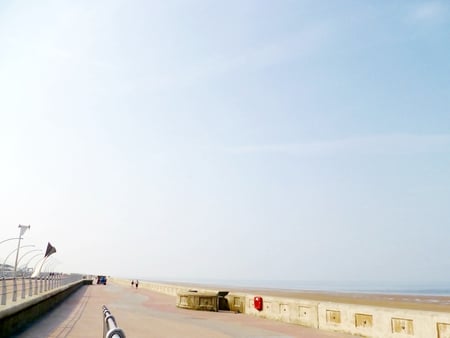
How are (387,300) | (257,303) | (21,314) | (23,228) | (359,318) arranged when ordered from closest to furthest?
(359,318) < (21,314) < (257,303) < (23,228) < (387,300)

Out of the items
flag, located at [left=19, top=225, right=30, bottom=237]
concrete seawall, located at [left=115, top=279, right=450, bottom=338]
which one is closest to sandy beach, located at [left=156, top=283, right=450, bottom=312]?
concrete seawall, located at [left=115, top=279, right=450, bottom=338]

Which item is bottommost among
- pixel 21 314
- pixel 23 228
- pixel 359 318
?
pixel 21 314

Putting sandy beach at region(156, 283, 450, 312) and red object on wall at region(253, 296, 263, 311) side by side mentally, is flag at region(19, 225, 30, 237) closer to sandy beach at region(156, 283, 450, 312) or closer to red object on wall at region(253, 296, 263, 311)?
sandy beach at region(156, 283, 450, 312)

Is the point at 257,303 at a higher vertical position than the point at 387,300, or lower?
higher

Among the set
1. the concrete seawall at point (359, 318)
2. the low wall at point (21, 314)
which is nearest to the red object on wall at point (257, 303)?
the concrete seawall at point (359, 318)

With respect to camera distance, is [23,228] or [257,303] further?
[23,228]

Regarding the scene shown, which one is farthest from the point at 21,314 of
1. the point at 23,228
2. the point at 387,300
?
the point at 387,300

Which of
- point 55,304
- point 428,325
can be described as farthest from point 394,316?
point 55,304

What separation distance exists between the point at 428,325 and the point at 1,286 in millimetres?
11906

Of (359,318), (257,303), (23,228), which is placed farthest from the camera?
(23,228)

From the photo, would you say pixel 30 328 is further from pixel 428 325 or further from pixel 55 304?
pixel 428 325

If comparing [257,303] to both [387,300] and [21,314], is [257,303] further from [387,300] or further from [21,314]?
[387,300]

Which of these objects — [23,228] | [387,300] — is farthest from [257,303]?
[387,300]

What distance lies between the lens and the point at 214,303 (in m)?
21.6
